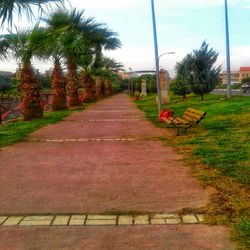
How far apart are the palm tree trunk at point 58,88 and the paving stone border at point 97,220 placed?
912 inches

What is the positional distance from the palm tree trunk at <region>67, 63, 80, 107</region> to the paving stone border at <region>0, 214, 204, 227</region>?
→ 2824cm

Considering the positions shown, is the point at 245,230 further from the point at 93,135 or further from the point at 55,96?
the point at 55,96

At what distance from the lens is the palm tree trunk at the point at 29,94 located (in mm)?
19797

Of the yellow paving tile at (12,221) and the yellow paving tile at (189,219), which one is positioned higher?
the yellow paving tile at (12,221)

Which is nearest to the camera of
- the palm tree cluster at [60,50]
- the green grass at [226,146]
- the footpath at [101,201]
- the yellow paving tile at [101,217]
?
the footpath at [101,201]

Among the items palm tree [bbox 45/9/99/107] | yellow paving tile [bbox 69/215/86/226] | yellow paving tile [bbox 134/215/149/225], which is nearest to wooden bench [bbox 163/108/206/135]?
yellow paving tile [bbox 134/215/149/225]

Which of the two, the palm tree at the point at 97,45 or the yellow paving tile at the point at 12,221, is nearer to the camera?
the yellow paving tile at the point at 12,221

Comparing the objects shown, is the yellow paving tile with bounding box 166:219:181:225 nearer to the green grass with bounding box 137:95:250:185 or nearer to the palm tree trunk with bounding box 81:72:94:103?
the green grass with bounding box 137:95:250:185

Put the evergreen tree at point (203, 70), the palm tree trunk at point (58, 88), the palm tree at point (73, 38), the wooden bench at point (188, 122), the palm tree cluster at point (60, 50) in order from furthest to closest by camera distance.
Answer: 1. the evergreen tree at point (203, 70)
2. the palm tree trunk at point (58, 88)
3. the palm tree at point (73, 38)
4. the palm tree cluster at point (60, 50)
5. the wooden bench at point (188, 122)

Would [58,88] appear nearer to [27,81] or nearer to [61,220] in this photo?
[27,81]

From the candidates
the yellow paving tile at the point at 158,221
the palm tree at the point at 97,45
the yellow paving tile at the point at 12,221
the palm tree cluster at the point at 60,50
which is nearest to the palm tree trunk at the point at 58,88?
the palm tree cluster at the point at 60,50

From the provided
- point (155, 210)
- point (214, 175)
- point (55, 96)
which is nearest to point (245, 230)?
point (155, 210)

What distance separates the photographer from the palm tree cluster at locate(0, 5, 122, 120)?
60.1ft

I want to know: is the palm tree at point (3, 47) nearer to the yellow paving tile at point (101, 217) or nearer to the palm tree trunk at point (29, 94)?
the palm tree trunk at point (29, 94)
